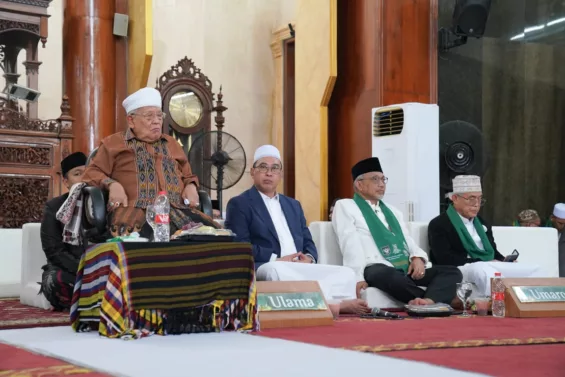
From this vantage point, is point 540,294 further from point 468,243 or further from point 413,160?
point 413,160

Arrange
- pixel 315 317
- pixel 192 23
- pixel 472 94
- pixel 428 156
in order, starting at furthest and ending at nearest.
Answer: pixel 192 23
pixel 472 94
pixel 428 156
pixel 315 317

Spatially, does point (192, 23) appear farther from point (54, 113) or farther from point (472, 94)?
point (472, 94)

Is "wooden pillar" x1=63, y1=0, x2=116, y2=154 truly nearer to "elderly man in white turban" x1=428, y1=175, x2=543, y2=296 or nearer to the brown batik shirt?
"elderly man in white turban" x1=428, y1=175, x2=543, y2=296

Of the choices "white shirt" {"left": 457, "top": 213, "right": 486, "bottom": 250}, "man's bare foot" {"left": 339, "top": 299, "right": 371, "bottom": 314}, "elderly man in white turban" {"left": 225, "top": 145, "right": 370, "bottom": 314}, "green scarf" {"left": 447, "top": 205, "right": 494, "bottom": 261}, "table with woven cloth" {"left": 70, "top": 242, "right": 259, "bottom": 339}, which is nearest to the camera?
"table with woven cloth" {"left": 70, "top": 242, "right": 259, "bottom": 339}

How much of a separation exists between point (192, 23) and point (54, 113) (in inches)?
85.2

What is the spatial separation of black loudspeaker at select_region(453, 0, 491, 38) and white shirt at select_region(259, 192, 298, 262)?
3.96 metres

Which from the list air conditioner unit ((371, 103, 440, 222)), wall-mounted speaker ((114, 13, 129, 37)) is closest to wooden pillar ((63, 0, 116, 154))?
wall-mounted speaker ((114, 13, 129, 37))

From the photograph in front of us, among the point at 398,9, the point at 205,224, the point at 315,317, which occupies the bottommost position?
the point at 315,317

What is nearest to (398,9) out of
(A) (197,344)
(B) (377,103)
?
(B) (377,103)

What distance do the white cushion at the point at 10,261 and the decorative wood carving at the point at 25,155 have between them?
1.21m

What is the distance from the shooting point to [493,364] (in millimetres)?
2707

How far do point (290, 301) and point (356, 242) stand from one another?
133 cm

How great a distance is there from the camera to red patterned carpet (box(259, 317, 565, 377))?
2725mm

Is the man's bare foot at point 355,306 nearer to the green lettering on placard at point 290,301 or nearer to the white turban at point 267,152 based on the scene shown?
the green lettering on placard at point 290,301
